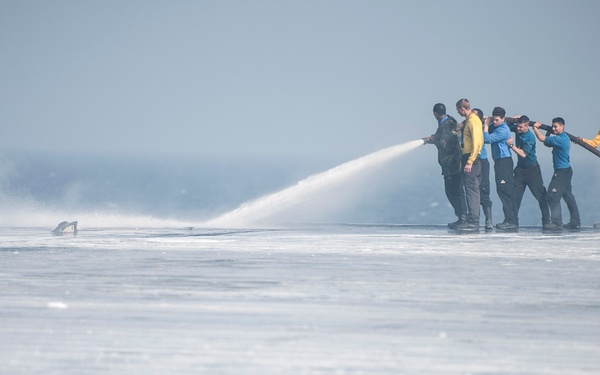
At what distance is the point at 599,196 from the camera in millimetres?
123375

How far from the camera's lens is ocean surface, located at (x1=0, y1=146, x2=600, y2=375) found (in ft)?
27.6

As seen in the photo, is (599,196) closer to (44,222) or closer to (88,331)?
(44,222)

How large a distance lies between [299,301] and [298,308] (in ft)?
1.44

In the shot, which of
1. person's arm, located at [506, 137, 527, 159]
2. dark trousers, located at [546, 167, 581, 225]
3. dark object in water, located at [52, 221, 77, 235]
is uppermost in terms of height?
person's arm, located at [506, 137, 527, 159]

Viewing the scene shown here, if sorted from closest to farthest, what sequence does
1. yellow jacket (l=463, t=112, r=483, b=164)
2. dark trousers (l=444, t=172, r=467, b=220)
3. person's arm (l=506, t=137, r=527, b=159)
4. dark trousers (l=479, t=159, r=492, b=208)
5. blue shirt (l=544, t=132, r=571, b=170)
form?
1. yellow jacket (l=463, t=112, r=483, b=164)
2. person's arm (l=506, t=137, r=527, b=159)
3. dark trousers (l=444, t=172, r=467, b=220)
4. blue shirt (l=544, t=132, r=571, b=170)
5. dark trousers (l=479, t=159, r=492, b=208)

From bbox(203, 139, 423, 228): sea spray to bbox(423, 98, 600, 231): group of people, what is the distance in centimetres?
84

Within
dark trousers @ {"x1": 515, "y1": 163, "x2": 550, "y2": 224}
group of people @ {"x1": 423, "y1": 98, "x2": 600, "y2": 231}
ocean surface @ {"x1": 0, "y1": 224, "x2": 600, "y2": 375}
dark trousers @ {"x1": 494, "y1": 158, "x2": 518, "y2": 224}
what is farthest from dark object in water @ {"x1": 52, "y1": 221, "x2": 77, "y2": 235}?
dark trousers @ {"x1": 515, "y1": 163, "x2": 550, "y2": 224}

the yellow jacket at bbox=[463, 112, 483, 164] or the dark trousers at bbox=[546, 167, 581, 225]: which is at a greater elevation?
the yellow jacket at bbox=[463, 112, 483, 164]

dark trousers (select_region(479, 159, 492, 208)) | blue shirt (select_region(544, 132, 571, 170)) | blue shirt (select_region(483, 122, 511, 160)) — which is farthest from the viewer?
dark trousers (select_region(479, 159, 492, 208))

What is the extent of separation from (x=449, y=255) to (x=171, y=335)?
23.1 feet

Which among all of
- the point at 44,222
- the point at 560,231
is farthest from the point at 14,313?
the point at 44,222

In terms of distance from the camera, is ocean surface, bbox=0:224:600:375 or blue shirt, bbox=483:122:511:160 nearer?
ocean surface, bbox=0:224:600:375

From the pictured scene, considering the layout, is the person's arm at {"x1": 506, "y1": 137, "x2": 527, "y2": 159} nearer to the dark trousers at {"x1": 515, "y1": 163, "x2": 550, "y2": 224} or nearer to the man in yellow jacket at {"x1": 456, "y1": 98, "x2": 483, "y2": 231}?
the dark trousers at {"x1": 515, "y1": 163, "x2": 550, "y2": 224}

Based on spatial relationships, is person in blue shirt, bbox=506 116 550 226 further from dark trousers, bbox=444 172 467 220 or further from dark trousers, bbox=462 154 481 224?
dark trousers, bbox=444 172 467 220
